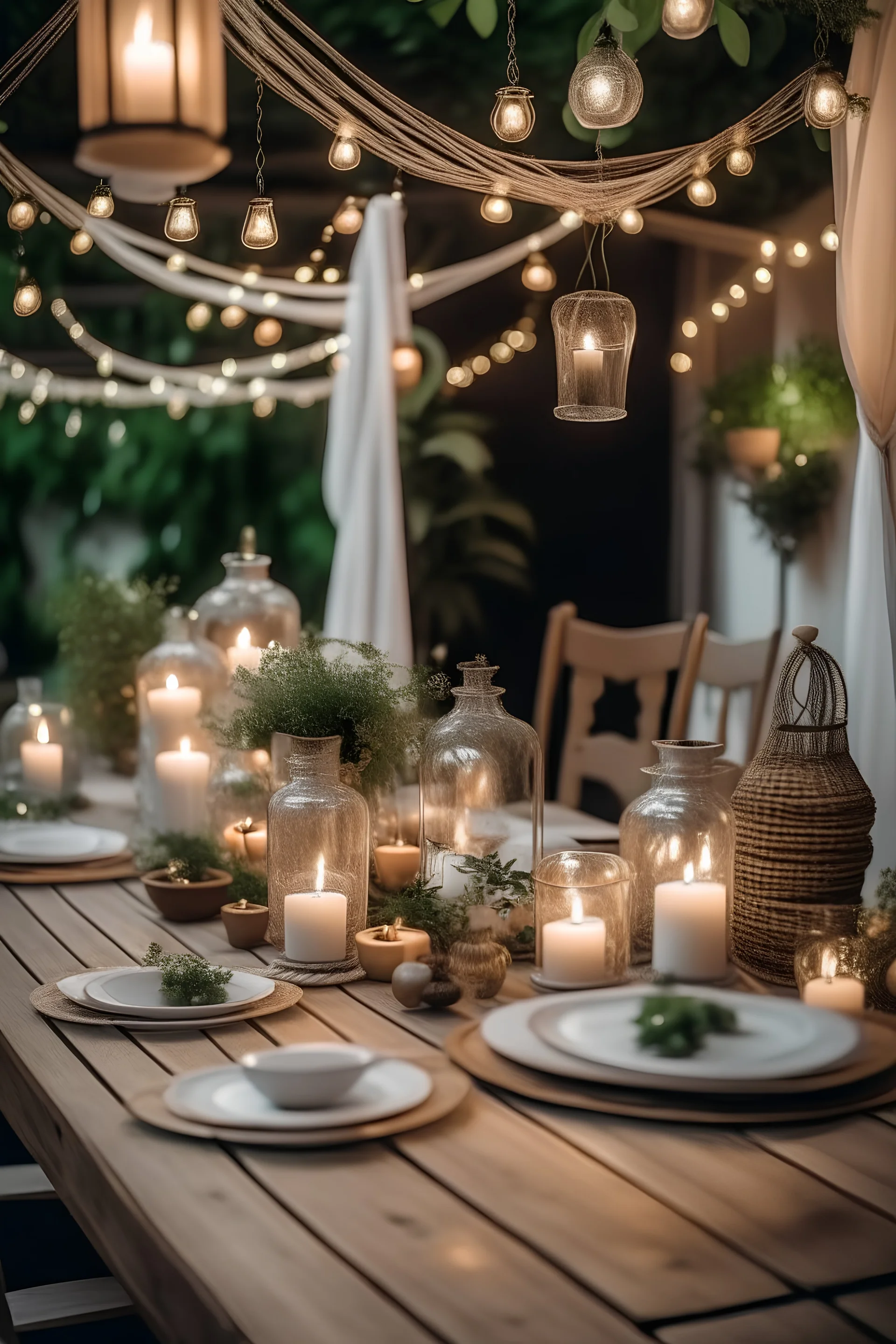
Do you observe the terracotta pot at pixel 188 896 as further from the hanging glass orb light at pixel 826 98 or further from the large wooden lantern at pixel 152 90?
the hanging glass orb light at pixel 826 98

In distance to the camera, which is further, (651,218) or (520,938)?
(651,218)

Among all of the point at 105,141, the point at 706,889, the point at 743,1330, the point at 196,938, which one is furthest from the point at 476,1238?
the point at 105,141

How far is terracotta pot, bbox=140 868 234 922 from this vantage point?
1905 mm

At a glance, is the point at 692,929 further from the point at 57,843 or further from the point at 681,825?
the point at 57,843

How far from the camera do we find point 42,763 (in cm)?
252

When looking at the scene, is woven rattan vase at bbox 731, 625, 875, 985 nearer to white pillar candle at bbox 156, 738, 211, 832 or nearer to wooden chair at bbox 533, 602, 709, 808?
white pillar candle at bbox 156, 738, 211, 832

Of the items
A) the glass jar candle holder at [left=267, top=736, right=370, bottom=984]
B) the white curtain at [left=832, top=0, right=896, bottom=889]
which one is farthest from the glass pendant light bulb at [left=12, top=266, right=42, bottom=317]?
the white curtain at [left=832, top=0, right=896, bottom=889]

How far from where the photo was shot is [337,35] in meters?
4.49

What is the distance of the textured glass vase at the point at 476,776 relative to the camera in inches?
71.6

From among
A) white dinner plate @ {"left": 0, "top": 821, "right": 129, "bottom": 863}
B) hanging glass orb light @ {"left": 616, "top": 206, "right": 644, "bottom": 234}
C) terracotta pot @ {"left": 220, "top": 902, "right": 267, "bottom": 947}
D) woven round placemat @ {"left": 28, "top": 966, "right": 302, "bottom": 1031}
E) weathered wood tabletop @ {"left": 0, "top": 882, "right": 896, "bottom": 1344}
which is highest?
hanging glass orb light @ {"left": 616, "top": 206, "right": 644, "bottom": 234}

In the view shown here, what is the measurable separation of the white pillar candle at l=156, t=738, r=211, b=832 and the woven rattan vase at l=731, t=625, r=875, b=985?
2.73 feet

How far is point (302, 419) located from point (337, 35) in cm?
114

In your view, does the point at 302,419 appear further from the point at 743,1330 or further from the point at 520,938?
the point at 743,1330

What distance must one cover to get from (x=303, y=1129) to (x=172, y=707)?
1.15 m
